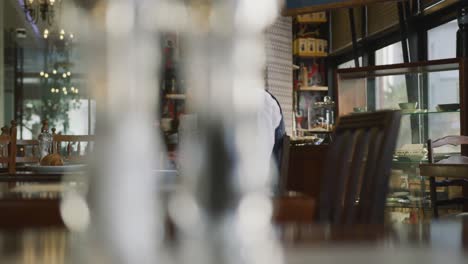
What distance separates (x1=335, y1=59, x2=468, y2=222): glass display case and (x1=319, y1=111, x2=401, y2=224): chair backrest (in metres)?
3.07

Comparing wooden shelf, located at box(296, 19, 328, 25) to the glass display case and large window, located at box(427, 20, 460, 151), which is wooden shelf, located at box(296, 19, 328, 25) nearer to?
large window, located at box(427, 20, 460, 151)

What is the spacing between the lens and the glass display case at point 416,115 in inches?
180

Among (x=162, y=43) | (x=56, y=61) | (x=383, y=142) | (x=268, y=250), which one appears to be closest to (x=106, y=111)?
(x=162, y=43)

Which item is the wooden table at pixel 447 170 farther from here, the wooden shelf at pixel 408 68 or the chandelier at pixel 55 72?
the chandelier at pixel 55 72

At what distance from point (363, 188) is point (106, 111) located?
1.07 metres

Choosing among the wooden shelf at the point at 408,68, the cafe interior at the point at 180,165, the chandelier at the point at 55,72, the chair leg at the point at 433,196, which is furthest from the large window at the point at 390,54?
the chandelier at the point at 55,72

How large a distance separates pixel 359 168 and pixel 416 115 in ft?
11.4

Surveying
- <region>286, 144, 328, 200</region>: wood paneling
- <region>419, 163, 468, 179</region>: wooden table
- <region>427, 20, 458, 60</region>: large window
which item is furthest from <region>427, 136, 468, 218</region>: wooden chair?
<region>427, 20, 458, 60</region>: large window

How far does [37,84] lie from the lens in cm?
1417

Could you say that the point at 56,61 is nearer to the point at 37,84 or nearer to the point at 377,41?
the point at 37,84

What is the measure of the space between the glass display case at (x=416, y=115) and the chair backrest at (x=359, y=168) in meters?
3.07

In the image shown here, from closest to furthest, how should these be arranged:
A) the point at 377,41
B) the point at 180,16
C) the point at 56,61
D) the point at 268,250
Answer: the point at 180,16 < the point at 268,250 < the point at 377,41 < the point at 56,61

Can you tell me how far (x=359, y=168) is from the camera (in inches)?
54.8

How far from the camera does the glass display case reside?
15.0 feet
